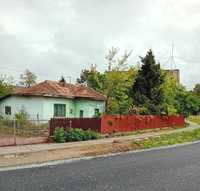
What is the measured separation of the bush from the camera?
20.2m

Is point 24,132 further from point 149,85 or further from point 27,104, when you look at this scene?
point 149,85

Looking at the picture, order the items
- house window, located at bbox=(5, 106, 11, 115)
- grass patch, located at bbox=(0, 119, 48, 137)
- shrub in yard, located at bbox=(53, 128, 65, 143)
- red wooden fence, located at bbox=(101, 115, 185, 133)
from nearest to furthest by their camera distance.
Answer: shrub in yard, located at bbox=(53, 128, 65, 143), grass patch, located at bbox=(0, 119, 48, 137), red wooden fence, located at bbox=(101, 115, 185, 133), house window, located at bbox=(5, 106, 11, 115)

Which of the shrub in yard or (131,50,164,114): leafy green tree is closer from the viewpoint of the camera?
the shrub in yard

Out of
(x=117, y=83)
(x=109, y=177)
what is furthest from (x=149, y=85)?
(x=109, y=177)

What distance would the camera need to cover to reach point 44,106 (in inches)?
1286

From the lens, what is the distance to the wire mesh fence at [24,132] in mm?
19194

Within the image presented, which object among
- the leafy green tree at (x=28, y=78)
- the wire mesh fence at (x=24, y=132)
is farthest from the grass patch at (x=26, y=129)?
the leafy green tree at (x=28, y=78)

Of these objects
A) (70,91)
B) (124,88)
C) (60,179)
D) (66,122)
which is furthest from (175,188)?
(124,88)

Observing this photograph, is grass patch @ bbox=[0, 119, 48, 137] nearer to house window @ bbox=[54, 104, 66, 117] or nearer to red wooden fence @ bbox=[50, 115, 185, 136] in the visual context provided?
red wooden fence @ bbox=[50, 115, 185, 136]

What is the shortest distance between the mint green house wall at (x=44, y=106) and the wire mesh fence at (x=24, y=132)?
20.2ft

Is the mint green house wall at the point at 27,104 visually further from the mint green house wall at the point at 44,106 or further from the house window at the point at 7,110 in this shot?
the house window at the point at 7,110

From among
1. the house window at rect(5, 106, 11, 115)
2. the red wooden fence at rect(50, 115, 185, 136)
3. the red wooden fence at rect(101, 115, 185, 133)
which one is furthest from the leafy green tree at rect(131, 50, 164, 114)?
the house window at rect(5, 106, 11, 115)

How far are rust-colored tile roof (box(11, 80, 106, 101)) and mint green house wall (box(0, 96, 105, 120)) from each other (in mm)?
562

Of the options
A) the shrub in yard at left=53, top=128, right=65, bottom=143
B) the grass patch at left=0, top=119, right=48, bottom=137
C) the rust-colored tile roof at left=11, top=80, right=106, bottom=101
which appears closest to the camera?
the shrub in yard at left=53, top=128, right=65, bottom=143
